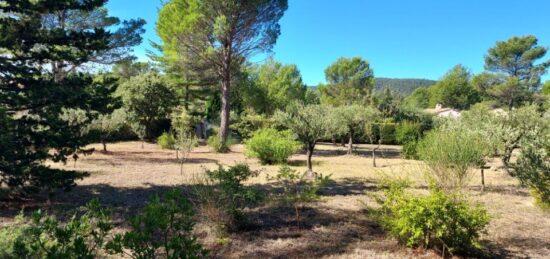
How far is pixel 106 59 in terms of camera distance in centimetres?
1781

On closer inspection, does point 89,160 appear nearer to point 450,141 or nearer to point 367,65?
point 450,141

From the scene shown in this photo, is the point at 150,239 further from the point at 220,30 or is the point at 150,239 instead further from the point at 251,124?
the point at 251,124

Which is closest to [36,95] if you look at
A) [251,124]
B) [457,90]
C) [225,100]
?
[225,100]

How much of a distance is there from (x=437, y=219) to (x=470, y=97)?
58.7 m

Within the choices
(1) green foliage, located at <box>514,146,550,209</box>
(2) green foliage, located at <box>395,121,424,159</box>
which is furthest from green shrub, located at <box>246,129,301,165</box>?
(2) green foliage, located at <box>395,121,424,159</box>

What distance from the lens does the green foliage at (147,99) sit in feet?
69.0

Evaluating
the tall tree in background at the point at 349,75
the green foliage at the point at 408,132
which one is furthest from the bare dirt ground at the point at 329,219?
the tall tree in background at the point at 349,75

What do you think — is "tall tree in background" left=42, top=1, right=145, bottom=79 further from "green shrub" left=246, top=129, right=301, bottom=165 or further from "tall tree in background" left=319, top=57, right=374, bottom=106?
"tall tree in background" left=319, top=57, right=374, bottom=106

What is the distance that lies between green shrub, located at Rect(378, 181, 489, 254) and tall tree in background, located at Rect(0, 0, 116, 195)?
547 centimetres

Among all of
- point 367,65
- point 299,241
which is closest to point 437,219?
point 299,241

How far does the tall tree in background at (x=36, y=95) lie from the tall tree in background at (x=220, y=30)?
9771 millimetres

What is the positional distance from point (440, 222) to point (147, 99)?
805 inches

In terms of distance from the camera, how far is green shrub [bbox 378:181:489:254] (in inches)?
153

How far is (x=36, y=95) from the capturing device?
582 cm
